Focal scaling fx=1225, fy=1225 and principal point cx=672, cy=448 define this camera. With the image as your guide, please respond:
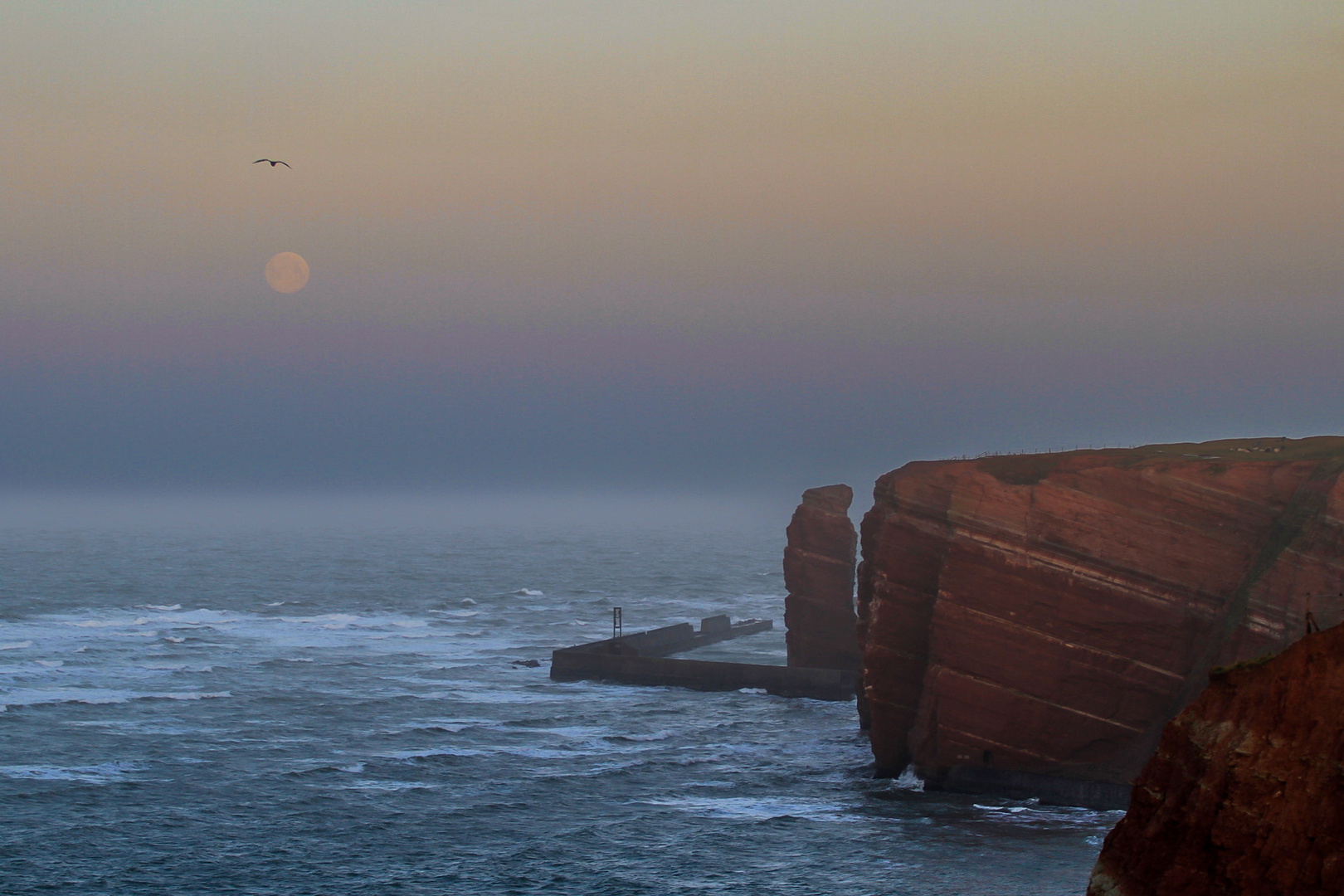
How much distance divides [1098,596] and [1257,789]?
36.3 m

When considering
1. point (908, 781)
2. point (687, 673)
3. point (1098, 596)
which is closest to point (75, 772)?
point (908, 781)

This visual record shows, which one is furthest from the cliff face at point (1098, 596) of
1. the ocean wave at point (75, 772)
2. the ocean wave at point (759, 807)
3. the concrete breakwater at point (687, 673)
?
the ocean wave at point (75, 772)

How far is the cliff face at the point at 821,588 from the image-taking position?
90688mm

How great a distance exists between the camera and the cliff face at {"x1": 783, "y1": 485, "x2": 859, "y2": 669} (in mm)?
90688

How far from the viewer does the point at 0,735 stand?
229ft

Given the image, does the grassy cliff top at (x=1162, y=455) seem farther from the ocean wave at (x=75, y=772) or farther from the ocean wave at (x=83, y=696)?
the ocean wave at (x=83, y=696)

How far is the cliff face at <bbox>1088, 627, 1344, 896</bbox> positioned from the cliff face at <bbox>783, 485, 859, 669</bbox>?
72144 mm

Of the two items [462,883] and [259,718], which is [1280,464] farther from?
[259,718]

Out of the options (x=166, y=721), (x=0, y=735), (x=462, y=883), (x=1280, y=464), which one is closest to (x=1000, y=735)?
(x=1280, y=464)

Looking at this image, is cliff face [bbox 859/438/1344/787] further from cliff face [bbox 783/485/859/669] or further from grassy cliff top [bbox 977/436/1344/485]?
cliff face [bbox 783/485/859/669]

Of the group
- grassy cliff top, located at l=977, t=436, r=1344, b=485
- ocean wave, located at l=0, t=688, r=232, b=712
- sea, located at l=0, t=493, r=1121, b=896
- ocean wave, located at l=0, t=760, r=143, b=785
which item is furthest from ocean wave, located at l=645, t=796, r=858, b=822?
ocean wave, located at l=0, t=688, r=232, b=712

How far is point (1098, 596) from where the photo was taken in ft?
171

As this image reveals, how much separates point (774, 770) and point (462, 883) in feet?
70.6

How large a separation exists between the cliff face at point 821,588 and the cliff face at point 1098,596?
117 ft
